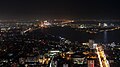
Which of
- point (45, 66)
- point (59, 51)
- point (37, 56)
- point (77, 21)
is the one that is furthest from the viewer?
point (77, 21)

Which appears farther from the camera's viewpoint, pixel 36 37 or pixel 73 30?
pixel 73 30

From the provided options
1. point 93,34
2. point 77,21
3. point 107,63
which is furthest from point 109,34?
point 107,63

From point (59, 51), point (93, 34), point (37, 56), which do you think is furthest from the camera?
point (93, 34)

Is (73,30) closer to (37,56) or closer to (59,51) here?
(59,51)

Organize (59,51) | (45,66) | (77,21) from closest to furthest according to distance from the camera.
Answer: (45,66)
(59,51)
(77,21)

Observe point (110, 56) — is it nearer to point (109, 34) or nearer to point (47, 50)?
point (47, 50)

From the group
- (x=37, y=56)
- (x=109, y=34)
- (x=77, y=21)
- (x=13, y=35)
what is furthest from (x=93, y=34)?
(x=37, y=56)

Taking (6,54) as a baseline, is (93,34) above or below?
below
